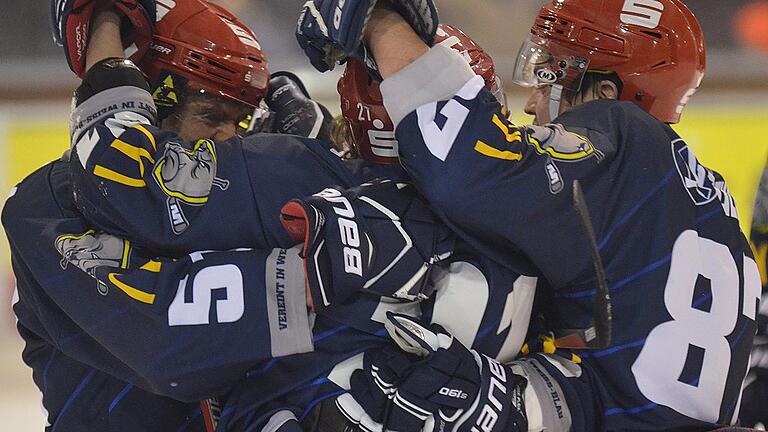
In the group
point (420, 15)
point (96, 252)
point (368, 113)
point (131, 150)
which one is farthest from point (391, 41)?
point (96, 252)

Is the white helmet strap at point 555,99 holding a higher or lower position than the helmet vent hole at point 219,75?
higher

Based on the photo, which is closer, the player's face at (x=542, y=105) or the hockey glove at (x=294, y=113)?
the player's face at (x=542, y=105)

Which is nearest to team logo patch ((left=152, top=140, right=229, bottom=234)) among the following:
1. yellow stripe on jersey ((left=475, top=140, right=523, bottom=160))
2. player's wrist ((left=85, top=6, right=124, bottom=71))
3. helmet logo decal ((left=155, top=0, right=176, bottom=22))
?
player's wrist ((left=85, top=6, right=124, bottom=71))

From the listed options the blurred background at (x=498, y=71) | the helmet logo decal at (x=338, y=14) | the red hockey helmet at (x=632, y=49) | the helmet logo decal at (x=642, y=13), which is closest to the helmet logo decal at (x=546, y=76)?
the red hockey helmet at (x=632, y=49)

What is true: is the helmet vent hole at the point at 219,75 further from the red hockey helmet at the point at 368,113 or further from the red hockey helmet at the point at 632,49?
the red hockey helmet at the point at 632,49

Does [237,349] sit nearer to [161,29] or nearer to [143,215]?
[143,215]

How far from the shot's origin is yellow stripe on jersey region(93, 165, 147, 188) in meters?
1.41

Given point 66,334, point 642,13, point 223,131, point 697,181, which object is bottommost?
point 66,334

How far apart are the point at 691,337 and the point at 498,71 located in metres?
3.20

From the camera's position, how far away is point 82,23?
1636mm

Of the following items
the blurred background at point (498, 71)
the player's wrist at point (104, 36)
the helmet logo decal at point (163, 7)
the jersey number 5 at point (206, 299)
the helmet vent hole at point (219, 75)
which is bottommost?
the blurred background at point (498, 71)

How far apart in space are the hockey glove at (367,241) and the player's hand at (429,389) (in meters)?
0.07

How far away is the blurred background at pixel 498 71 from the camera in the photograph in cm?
427

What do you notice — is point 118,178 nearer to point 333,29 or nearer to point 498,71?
point 333,29
